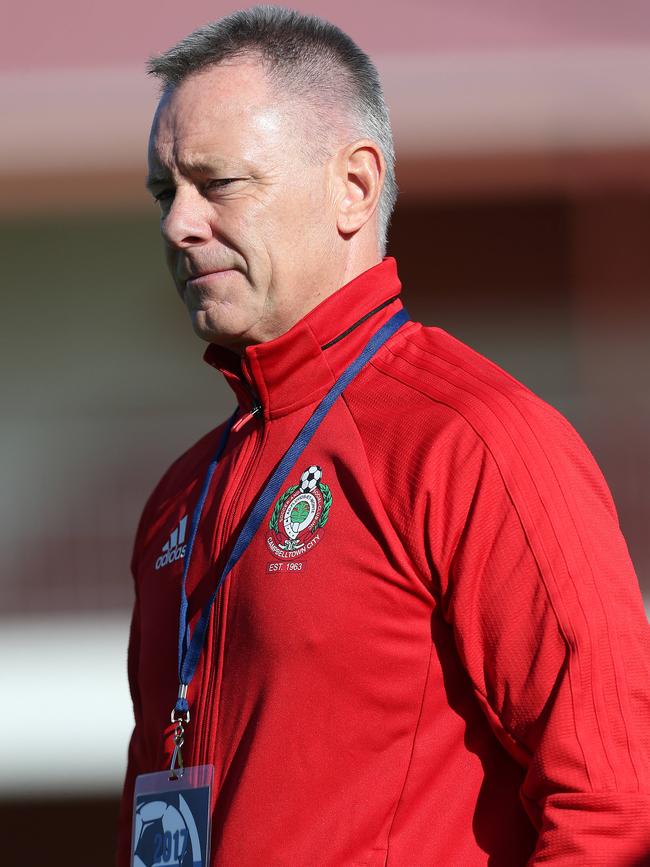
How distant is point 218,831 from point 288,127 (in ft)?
3.38

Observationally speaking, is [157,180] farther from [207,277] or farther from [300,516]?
[300,516]

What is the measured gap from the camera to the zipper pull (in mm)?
2059

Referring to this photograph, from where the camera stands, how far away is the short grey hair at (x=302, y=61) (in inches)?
79.6

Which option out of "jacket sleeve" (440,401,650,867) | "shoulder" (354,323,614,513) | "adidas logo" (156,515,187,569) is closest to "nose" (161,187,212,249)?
"shoulder" (354,323,614,513)

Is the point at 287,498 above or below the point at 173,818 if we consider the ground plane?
above

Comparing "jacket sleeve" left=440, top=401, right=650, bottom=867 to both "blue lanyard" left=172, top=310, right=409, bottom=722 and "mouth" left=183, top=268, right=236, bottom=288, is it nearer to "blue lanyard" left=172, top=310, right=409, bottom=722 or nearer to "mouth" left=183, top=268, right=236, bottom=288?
"blue lanyard" left=172, top=310, right=409, bottom=722

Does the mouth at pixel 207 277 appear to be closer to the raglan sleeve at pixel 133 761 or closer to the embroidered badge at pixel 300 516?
the embroidered badge at pixel 300 516

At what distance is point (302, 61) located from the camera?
6.70ft

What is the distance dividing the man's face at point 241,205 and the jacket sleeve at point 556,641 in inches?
17.8

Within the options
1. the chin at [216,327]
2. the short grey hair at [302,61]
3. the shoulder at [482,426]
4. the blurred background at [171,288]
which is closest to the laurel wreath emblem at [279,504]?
the shoulder at [482,426]

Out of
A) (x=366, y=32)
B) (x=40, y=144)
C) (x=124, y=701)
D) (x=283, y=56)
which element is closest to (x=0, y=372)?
(x=40, y=144)

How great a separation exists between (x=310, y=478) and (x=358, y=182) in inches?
20.0

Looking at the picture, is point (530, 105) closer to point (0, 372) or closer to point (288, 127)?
point (0, 372)

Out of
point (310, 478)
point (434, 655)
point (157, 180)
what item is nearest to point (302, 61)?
point (157, 180)
